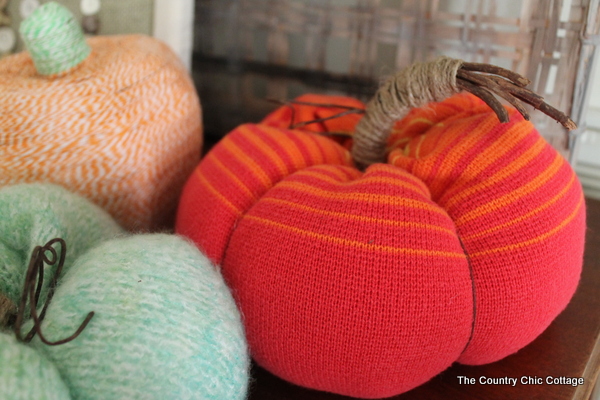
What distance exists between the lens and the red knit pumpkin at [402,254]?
34 cm

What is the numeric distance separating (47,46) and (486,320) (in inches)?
18.5

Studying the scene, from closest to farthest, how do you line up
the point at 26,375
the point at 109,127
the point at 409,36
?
1. the point at 26,375
2. the point at 109,127
3. the point at 409,36

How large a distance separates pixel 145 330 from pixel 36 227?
14 centimetres

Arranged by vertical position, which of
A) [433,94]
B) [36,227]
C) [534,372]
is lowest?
[534,372]

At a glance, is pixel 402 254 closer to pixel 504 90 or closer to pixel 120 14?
pixel 504 90

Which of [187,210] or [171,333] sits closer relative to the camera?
[171,333]

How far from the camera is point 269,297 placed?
36 cm

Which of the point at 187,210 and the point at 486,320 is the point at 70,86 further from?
the point at 486,320

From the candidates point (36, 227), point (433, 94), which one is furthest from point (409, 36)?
point (36, 227)

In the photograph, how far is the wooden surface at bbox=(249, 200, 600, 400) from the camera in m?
0.40

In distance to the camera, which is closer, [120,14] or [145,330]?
[145,330]

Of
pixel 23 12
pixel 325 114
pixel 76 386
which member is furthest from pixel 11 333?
pixel 23 12

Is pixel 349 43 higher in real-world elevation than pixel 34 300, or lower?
higher

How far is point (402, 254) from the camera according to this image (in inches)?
13.5
